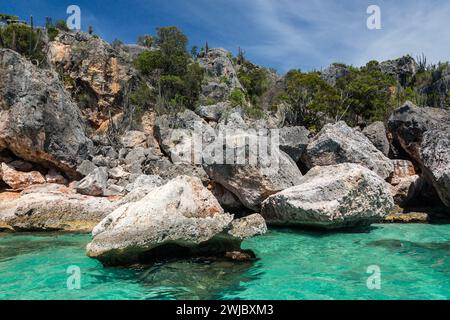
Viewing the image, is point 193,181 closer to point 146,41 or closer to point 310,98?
→ point 310,98

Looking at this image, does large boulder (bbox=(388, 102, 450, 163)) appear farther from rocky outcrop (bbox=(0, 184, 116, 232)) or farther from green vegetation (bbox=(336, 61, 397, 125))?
rocky outcrop (bbox=(0, 184, 116, 232))

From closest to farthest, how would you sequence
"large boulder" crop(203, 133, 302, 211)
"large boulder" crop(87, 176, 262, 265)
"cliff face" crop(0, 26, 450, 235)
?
"large boulder" crop(87, 176, 262, 265) → "large boulder" crop(203, 133, 302, 211) → "cliff face" crop(0, 26, 450, 235)

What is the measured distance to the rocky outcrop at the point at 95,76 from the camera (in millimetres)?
30625

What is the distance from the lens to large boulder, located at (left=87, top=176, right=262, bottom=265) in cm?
703

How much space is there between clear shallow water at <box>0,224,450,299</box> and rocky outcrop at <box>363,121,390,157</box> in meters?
7.15

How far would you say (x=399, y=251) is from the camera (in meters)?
8.84

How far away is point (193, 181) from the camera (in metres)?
8.86

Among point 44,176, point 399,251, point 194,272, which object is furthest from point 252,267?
point 44,176

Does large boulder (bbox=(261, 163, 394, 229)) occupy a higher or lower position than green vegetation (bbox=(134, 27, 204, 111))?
lower

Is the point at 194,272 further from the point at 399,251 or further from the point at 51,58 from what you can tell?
the point at 51,58

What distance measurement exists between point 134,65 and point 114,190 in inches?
860

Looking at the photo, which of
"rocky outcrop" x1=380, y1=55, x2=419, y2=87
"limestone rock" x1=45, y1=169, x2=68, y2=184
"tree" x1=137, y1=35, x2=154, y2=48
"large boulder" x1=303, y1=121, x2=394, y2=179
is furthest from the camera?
"tree" x1=137, y1=35, x2=154, y2=48

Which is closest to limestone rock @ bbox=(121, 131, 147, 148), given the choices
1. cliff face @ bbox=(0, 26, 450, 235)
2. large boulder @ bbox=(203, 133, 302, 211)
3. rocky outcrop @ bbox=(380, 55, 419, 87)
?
cliff face @ bbox=(0, 26, 450, 235)

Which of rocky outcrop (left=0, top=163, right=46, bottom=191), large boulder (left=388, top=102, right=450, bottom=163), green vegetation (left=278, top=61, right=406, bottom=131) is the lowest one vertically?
rocky outcrop (left=0, top=163, right=46, bottom=191)
